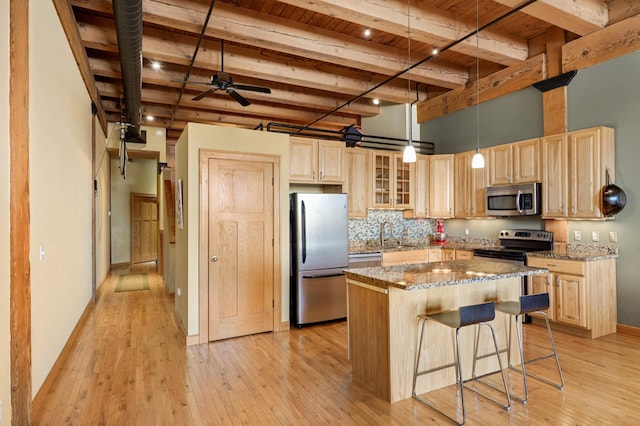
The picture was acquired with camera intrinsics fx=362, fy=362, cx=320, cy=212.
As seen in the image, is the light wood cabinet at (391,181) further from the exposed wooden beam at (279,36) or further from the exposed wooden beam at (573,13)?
the exposed wooden beam at (573,13)

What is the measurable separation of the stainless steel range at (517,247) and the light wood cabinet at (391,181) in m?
1.39

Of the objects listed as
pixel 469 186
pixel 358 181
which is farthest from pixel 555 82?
pixel 358 181

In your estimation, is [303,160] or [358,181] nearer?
[303,160]

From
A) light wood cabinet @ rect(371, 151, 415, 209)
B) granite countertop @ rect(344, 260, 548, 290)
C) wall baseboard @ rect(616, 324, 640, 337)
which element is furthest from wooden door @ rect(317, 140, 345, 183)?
wall baseboard @ rect(616, 324, 640, 337)

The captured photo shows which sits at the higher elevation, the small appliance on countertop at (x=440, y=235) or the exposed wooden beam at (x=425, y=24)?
the exposed wooden beam at (x=425, y=24)

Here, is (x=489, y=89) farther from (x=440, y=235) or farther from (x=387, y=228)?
(x=387, y=228)

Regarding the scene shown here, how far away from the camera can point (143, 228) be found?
418 inches

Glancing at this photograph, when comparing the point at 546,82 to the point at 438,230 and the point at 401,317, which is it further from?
the point at 401,317

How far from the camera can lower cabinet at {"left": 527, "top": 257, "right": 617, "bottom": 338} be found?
156 inches

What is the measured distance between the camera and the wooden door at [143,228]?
10352 millimetres

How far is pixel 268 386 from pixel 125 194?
903 cm

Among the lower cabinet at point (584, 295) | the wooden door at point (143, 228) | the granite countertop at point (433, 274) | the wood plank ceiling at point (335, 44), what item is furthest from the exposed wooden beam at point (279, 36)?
the wooden door at point (143, 228)

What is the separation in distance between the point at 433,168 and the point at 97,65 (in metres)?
5.07

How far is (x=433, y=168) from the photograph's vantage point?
19.5ft
